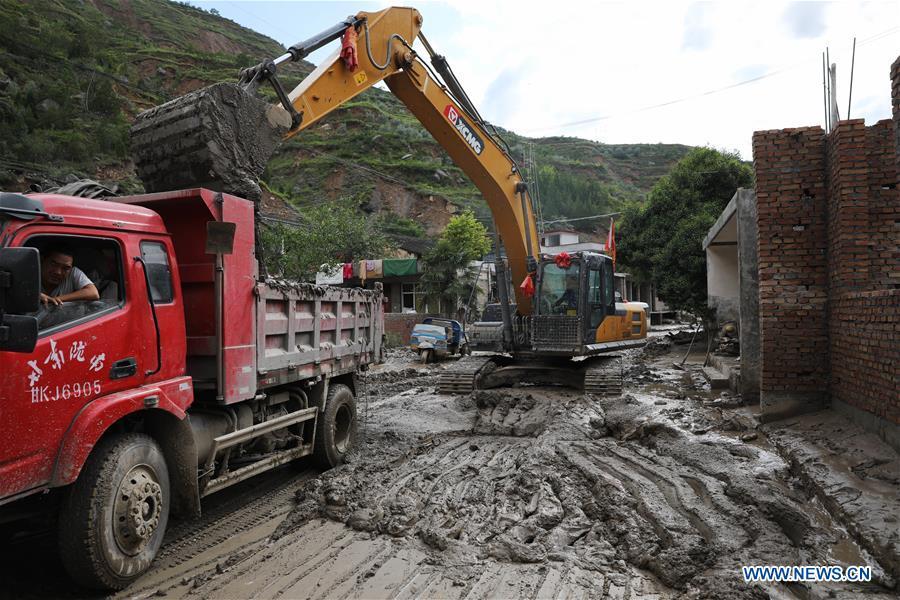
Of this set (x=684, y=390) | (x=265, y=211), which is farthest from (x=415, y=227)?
(x=684, y=390)

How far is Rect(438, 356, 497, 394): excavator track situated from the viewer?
11.0 meters

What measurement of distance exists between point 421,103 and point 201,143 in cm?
452

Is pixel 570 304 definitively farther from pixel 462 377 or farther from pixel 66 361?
pixel 66 361

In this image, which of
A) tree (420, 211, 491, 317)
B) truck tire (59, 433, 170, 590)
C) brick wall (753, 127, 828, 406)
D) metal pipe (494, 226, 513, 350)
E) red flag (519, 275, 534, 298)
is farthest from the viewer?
tree (420, 211, 491, 317)

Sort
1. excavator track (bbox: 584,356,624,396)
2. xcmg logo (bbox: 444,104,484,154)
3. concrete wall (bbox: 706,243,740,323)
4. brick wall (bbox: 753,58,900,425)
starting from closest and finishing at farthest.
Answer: brick wall (bbox: 753,58,900,425) < xcmg logo (bbox: 444,104,484,154) < excavator track (bbox: 584,356,624,396) < concrete wall (bbox: 706,243,740,323)

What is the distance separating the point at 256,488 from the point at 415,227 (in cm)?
4524

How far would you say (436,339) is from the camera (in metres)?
18.8

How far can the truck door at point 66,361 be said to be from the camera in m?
3.10

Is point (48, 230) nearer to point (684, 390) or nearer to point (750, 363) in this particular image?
point (750, 363)

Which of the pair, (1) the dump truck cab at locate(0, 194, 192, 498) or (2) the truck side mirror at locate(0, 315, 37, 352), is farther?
(1) the dump truck cab at locate(0, 194, 192, 498)

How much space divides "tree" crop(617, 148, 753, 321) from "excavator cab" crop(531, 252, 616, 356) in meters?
8.79

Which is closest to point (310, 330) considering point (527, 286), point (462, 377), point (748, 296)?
point (462, 377)

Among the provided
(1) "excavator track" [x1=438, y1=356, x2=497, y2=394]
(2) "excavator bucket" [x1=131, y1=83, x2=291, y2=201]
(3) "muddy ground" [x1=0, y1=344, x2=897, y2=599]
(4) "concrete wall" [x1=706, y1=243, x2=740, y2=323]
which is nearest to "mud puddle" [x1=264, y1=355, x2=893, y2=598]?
(3) "muddy ground" [x1=0, y1=344, x2=897, y2=599]
